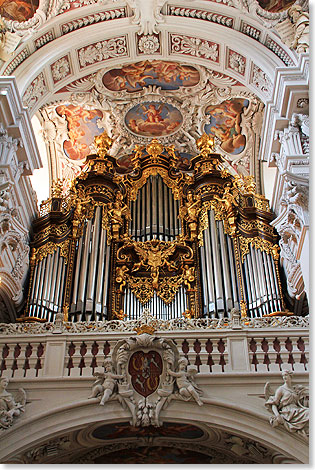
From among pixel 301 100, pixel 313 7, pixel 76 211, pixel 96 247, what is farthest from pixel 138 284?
pixel 313 7

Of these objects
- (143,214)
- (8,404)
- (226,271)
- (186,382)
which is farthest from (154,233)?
(8,404)

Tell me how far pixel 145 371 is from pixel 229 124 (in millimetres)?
7938

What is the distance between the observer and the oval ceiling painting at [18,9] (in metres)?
11.5

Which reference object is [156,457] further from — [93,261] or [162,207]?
[162,207]

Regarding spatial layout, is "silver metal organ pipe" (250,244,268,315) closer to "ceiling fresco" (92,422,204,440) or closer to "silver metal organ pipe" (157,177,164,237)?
"silver metal organ pipe" (157,177,164,237)

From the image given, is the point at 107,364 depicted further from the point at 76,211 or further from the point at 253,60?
the point at 253,60

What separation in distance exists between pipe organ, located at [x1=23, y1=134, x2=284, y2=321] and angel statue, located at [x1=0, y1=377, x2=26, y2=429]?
2931mm

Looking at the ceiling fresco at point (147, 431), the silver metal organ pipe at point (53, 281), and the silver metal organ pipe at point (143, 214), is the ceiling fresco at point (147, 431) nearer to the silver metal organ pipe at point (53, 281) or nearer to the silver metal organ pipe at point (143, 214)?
the silver metal organ pipe at point (53, 281)

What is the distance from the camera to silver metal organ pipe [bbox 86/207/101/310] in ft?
37.4

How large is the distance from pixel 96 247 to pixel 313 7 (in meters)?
6.24

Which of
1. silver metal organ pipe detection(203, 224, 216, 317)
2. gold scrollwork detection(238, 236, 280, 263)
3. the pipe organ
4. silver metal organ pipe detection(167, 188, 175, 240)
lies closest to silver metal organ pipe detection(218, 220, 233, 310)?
the pipe organ

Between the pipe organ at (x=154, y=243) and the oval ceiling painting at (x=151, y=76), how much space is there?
130cm

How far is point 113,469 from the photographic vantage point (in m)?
7.56

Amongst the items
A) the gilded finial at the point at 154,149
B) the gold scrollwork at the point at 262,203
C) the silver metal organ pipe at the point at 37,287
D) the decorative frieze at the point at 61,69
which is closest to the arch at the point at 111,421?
the silver metal organ pipe at the point at 37,287
